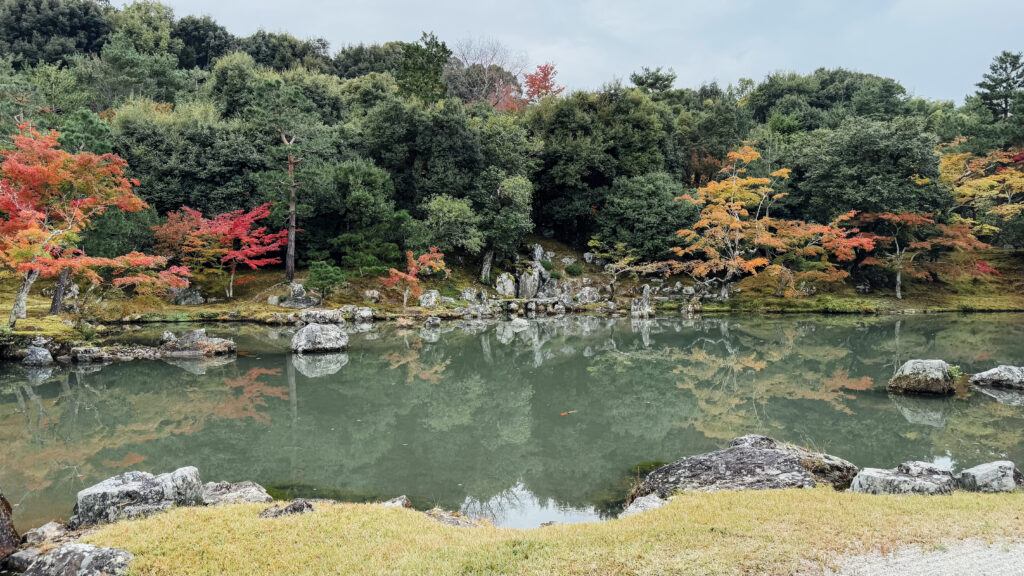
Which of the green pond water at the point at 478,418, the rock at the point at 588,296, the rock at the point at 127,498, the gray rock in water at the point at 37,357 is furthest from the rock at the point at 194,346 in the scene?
the rock at the point at 588,296

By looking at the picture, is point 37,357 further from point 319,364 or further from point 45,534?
point 45,534

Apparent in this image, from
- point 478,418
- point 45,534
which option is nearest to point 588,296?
point 478,418

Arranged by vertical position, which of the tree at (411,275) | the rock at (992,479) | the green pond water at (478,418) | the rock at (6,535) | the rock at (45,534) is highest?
the tree at (411,275)

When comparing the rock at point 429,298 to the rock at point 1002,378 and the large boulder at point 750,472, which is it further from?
the rock at point 1002,378

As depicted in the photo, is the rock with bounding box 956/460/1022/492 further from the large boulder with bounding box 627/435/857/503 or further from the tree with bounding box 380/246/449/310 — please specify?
the tree with bounding box 380/246/449/310

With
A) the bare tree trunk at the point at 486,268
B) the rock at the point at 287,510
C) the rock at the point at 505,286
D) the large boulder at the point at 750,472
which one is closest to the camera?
the rock at the point at 287,510

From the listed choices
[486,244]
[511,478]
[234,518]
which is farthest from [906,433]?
[486,244]

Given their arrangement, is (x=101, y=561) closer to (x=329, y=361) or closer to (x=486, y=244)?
(x=329, y=361)

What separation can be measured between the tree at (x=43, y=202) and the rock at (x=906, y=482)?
1618cm

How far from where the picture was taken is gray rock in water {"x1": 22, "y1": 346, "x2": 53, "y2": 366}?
12211mm

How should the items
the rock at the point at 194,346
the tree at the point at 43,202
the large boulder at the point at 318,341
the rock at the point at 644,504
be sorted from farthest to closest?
the large boulder at the point at 318,341 < the rock at the point at 194,346 < the tree at the point at 43,202 < the rock at the point at 644,504

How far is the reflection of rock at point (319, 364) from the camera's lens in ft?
39.7

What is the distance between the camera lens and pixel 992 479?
16.6 feet

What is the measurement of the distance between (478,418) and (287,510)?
15.8 ft
